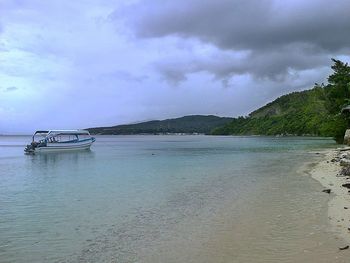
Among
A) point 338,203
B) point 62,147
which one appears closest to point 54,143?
point 62,147

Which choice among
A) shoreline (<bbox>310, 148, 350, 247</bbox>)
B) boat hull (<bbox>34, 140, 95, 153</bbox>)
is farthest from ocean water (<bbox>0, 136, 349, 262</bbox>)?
boat hull (<bbox>34, 140, 95, 153</bbox>)

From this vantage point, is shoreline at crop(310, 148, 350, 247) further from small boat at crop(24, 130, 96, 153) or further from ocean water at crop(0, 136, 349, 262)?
small boat at crop(24, 130, 96, 153)

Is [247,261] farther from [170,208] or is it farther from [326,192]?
[326,192]

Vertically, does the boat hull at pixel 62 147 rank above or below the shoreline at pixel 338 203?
above

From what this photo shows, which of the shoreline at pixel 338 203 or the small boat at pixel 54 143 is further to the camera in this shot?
the small boat at pixel 54 143

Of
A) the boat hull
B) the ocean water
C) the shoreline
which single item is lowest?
the ocean water

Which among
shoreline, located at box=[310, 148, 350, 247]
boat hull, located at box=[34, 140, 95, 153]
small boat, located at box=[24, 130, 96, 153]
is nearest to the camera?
shoreline, located at box=[310, 148, 350, 247]

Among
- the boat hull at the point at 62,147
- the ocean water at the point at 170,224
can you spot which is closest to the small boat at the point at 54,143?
the boat hull at the point at 62,147

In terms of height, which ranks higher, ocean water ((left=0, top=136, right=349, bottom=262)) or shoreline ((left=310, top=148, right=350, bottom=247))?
shoreline ((left=310, top=148, right=350, bottom=247))

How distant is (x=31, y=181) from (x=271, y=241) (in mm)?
22462

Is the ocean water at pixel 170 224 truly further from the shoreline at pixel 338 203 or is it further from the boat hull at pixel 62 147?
the boat hull at pixel 62 147

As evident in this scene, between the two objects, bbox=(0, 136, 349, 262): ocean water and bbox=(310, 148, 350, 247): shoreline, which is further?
bbox=(310, 148, 350, 247): shoreline

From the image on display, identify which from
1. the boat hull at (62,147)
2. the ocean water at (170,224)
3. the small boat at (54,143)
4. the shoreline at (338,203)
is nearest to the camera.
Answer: the ocean water at (170,224)

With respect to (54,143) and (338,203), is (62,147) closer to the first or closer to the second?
(54,143)
